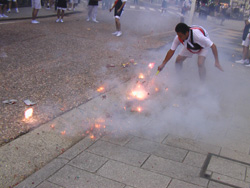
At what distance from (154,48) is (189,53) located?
143 inches

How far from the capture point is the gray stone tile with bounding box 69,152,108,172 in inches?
125

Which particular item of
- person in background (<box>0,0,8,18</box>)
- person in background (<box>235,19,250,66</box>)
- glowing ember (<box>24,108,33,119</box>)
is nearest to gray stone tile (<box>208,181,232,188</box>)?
glowing ember (<box>24,108,33,119</box>)

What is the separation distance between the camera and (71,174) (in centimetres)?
306

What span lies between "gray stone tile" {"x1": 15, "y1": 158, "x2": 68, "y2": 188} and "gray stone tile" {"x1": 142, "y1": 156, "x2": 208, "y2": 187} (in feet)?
2.79

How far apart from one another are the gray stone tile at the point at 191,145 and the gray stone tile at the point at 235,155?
0.24 feet

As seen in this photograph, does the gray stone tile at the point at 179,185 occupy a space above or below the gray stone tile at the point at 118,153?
above

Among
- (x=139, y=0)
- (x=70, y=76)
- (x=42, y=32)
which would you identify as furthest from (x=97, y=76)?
(x=139, y=0)

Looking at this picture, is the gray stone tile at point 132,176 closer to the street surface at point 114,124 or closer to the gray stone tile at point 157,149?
the street surface at point 114,124

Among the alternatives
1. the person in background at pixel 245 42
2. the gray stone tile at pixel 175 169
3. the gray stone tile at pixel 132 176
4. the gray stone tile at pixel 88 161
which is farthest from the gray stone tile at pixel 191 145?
the person in background at pixel 245 42

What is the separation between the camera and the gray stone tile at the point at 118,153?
335 centimetres

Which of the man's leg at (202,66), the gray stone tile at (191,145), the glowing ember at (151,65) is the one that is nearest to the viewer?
the gray stone tile at (191,145)

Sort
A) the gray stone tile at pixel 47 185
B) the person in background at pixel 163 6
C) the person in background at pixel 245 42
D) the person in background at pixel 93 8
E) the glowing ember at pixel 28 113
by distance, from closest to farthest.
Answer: the gray stone tile at pixel 47 185 → the glowing ember at pixel 28 113 → the person in background at pixel 245 42 → the person in background at pixel 93 8 → the person in background at pixel 163 6

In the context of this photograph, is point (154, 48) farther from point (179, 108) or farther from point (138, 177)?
point (138, 177)

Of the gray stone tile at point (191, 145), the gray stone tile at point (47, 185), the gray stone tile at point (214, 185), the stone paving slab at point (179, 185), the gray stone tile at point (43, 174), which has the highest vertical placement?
the gray stone tile at point (214, 185)
